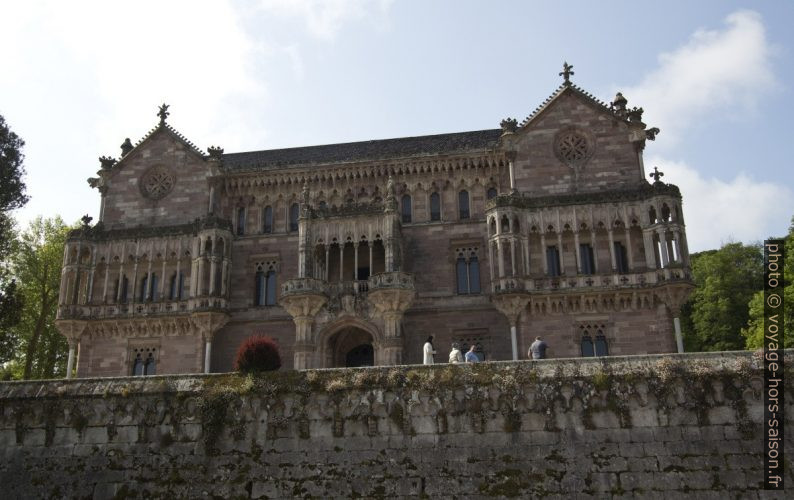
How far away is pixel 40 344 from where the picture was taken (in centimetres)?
5028

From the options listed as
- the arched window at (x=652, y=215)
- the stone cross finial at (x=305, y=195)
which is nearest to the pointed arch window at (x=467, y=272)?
the stone cross finial at (x=305, y=195)

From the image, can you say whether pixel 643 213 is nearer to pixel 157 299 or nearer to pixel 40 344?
pixel 157 299

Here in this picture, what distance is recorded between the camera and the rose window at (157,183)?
39.9 meters

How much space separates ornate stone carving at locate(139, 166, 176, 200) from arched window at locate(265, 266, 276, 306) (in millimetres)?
7973

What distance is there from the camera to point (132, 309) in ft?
121

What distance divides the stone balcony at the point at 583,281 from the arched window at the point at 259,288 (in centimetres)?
1271

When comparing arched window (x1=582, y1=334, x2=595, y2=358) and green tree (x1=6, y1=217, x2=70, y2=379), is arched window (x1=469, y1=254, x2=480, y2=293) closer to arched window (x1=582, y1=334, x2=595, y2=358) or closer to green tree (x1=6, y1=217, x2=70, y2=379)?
arched window (x1=582, y1=334, x2=595, y2=358)

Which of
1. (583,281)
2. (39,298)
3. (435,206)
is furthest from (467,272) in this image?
(39,298)

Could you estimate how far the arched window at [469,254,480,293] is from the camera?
3619cm

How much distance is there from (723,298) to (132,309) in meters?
43.2

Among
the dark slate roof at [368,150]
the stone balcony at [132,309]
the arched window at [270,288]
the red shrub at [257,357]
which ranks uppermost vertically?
the dark slate roof at [368,150]

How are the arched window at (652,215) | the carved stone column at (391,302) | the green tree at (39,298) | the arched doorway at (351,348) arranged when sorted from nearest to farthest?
the carved stone column at (391,302), the arched window at (652,215), the arched doorway at (351,348), the green tree at (39,298)

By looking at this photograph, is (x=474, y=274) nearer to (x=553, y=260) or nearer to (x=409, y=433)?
(x=553, y=260)

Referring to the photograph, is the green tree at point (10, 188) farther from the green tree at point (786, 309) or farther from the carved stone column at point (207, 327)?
the green tree at point (786, 309)
